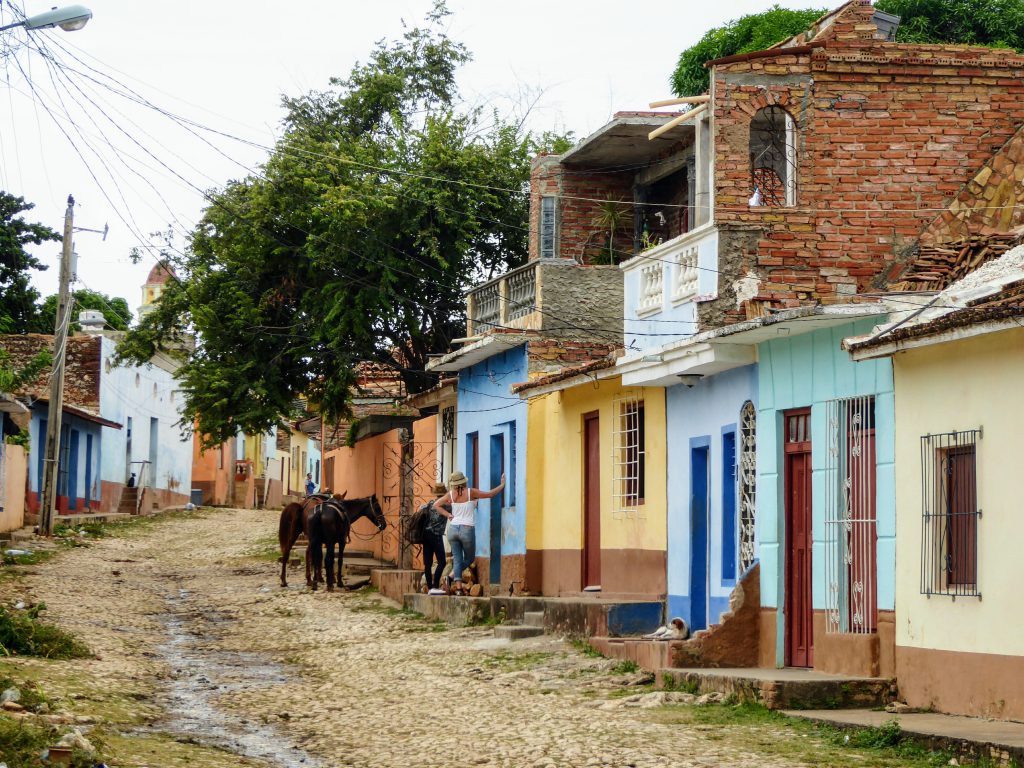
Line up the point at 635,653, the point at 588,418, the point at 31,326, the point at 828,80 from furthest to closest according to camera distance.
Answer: the point at 31,326 < the point at 588,418 < the point at 828,80 < the point at 635,653

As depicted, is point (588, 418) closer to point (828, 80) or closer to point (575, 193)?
point (575, 193)

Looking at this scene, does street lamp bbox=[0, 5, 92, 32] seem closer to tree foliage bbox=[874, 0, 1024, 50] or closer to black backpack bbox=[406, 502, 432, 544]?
black backpack bbox=[406, 502, 432, 544]

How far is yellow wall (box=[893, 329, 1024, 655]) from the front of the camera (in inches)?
412

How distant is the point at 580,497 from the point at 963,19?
18.9 meters

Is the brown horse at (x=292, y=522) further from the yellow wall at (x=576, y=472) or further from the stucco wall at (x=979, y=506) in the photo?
the stucco wall at (x=979, y=506)

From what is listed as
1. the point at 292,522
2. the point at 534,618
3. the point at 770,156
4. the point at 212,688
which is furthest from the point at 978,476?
the point at 292,522

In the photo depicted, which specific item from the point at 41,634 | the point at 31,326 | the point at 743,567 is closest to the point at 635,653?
the point at 743,567

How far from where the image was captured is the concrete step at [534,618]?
17609mm

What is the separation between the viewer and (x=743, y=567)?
1503 cm

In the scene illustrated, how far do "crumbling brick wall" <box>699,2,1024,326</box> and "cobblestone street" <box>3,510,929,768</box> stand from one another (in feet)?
15.1

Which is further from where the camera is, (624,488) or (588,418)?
(588,418)

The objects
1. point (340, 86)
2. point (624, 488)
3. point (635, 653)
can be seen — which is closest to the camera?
point (635, 653)

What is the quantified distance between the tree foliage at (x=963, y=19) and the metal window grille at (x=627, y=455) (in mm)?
17964

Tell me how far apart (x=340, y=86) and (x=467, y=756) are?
73.3ft
